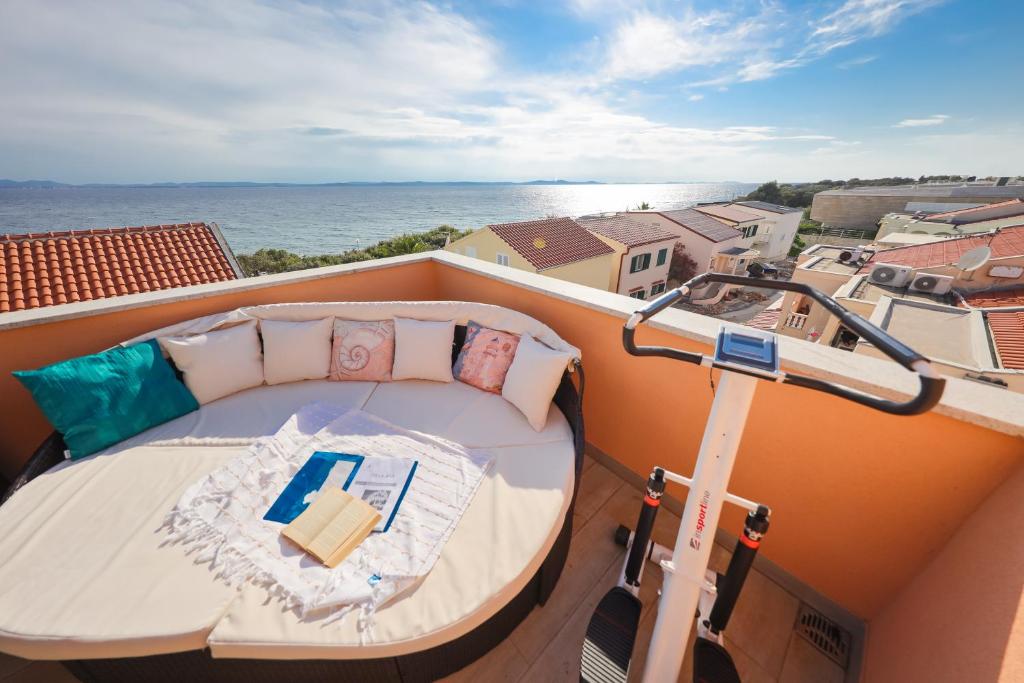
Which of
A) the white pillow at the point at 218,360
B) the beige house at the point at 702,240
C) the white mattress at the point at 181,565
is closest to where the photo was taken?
the white mattress at the point at 181,565

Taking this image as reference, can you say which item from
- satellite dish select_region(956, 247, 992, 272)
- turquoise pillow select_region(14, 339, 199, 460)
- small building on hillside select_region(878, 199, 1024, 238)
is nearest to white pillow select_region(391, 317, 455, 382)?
turquoise pillow select_region(14, 339, 199, 460)

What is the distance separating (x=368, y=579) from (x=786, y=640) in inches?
70.5

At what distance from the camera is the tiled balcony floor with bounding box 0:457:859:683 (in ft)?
4.55

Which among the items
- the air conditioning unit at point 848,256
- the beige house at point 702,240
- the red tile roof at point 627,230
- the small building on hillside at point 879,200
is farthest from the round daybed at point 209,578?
the small building on hillside at point 879,200

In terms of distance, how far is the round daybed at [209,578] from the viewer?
3.41 ft

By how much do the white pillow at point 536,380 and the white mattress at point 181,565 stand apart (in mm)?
104

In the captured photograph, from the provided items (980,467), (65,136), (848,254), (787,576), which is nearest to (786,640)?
(787,576)

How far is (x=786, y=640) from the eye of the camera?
1504 mm

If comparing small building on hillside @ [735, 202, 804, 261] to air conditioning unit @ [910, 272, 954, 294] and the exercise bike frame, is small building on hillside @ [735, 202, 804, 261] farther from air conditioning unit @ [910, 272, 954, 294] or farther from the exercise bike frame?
the exercise bike frame

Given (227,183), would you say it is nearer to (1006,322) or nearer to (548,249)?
(548,249)

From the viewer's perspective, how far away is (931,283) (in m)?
6.61

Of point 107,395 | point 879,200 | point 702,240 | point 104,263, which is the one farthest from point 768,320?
point 879,200

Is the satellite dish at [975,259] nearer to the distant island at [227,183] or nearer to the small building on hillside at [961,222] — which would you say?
the small building on hillside at [961,222]

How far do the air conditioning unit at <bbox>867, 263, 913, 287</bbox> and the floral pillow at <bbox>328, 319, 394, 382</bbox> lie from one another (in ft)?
31.1
